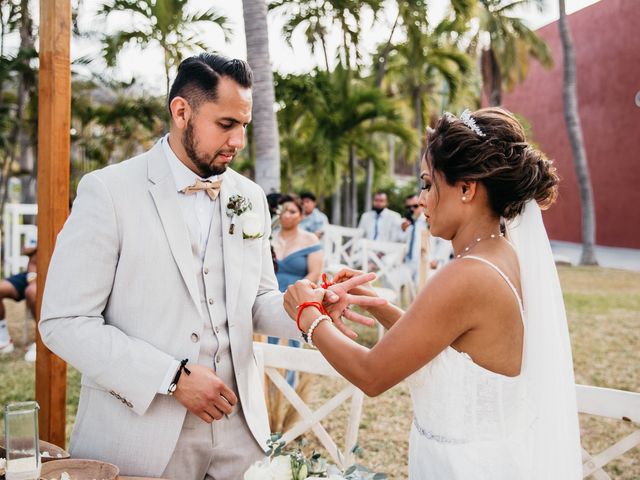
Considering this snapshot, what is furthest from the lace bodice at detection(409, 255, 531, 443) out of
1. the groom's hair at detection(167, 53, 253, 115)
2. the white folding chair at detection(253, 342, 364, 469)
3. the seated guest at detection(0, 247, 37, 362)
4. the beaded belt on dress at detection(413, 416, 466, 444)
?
the seated guest at detection(0, 247, 37, 362)

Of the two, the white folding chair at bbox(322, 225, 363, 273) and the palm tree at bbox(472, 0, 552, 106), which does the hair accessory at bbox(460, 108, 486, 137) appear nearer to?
the white folding chair at bbox(322, 225, 363, 273)

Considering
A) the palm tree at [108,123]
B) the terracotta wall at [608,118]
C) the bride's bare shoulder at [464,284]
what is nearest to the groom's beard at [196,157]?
the bride's bare shoulder at [464,284]

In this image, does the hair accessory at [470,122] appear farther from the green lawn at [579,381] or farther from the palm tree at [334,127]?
the palm tree at [334,127]

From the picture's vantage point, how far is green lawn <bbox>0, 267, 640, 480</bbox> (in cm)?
559

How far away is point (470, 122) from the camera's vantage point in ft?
7.03

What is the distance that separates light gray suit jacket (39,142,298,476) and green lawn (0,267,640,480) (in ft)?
10.8

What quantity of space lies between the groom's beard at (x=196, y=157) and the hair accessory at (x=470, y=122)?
0.89 m

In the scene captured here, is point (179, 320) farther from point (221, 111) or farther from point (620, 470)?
point (620, 470)

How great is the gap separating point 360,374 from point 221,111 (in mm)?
1058

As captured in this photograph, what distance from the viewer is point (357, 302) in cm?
249

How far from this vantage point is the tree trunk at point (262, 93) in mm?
6750

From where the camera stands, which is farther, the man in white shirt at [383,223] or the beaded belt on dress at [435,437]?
the man in white shirt at [383,223]

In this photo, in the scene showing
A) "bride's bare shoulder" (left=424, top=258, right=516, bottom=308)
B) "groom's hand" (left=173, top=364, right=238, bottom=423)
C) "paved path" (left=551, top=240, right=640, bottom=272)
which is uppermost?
"paved path" (left=551, top=240, right=640, bottom=272)

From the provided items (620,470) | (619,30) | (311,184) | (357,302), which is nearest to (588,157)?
(619,30)
